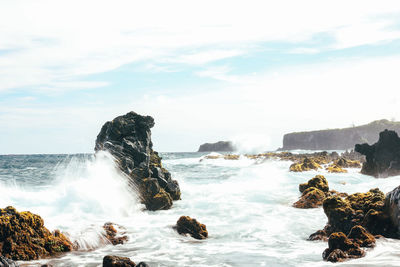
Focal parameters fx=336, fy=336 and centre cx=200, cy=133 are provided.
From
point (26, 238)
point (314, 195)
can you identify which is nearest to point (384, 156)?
point (314, 195)

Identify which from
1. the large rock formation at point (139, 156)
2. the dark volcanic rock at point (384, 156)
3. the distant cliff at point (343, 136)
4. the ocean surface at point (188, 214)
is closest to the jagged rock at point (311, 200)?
the ocean surface at point (188, 214)

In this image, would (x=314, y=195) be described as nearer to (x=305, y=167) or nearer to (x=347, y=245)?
(x=347, y=245)

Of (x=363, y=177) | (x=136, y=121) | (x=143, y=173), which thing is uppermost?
(x=136, y=121)

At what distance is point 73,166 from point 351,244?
17.6 m

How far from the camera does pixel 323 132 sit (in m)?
187

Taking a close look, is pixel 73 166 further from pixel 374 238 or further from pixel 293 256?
pixel 374 238

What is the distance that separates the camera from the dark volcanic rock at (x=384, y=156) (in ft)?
102

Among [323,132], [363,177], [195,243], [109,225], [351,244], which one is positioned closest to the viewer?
[351,244]

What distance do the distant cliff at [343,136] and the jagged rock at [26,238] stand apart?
533 feet

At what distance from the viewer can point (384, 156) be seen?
106 ft

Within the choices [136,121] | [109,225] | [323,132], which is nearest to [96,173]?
[136,121]

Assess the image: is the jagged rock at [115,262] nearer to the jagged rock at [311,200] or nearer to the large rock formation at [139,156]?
the large rock formation at [139,156]

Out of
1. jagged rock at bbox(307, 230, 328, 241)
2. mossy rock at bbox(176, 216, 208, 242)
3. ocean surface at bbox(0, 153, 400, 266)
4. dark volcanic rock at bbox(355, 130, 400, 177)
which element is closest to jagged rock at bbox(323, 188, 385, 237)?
jagged rock at bbox(307, 230, 328, 241)

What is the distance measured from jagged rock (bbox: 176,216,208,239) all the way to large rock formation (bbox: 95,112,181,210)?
5.62m
